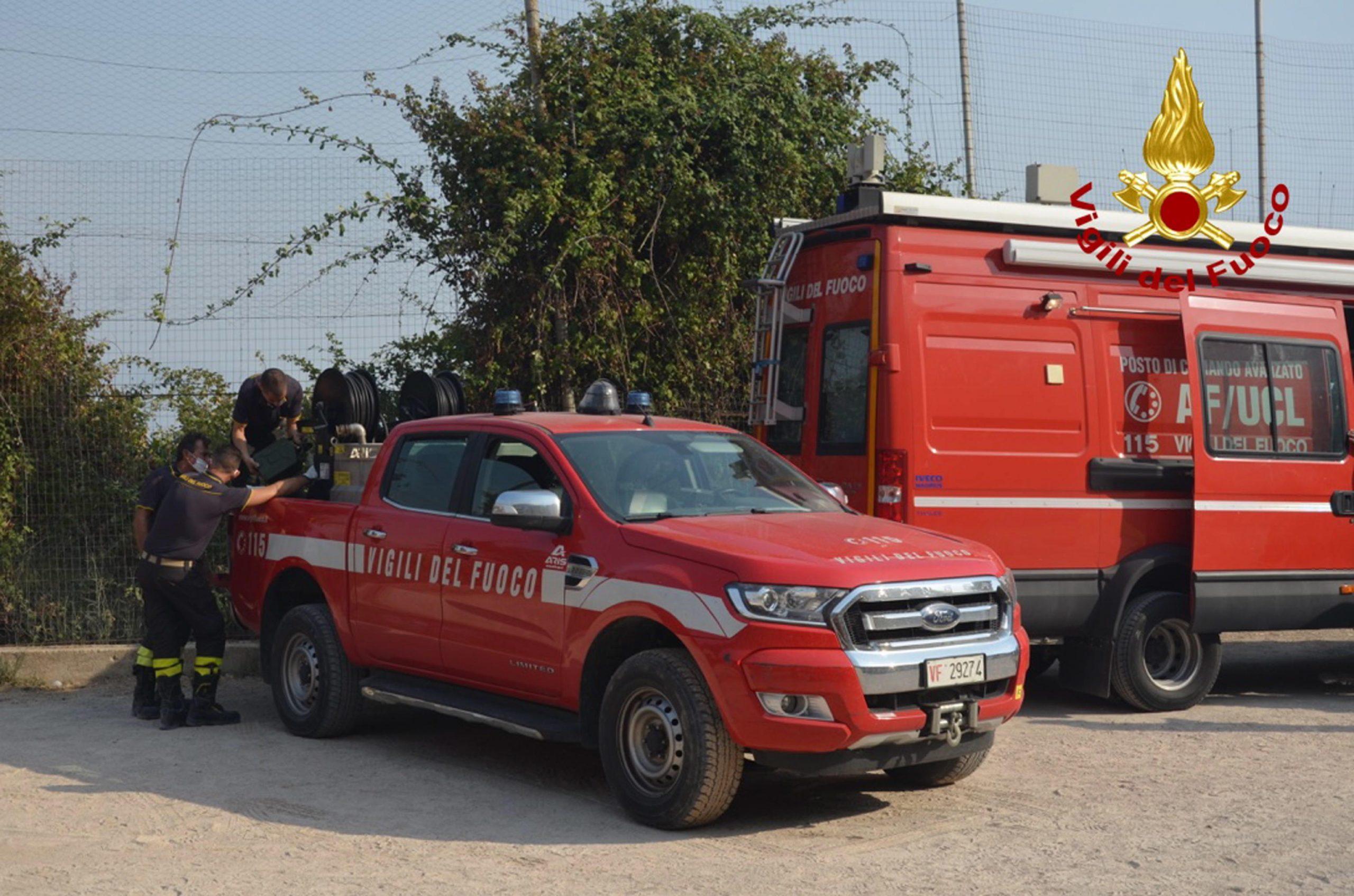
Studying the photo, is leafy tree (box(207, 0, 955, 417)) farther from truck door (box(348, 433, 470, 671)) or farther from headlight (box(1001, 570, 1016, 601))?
headlight (box(1001, 570, 1016, 601))

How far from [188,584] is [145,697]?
827mm

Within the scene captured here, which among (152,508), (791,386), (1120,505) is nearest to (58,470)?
(152,508)

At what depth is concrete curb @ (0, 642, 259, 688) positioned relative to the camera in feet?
34.2

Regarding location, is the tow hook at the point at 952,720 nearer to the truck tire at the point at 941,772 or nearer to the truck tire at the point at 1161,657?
the truck tire at the point at 941,772

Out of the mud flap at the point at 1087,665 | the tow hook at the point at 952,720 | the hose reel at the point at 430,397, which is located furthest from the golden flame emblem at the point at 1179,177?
the hose reel at the point at 430,397

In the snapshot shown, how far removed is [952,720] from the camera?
6227mm

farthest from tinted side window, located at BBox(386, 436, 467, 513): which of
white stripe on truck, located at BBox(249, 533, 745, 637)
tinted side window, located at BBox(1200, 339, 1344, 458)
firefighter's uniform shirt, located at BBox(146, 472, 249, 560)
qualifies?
tinted side window, located at BBox(1200, 339, 1344, 458)

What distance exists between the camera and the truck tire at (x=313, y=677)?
830 centimetres

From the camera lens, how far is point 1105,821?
6.36m

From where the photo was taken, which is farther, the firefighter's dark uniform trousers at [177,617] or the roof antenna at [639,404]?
the firefighter's dark uniform trousers at [177,617]

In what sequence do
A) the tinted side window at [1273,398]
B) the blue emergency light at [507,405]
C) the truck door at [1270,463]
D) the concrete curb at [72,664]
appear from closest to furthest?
the blue emergency light at [507,405]
the truck door at [1270,463]
the tinted side window at [1273,398]
the concrete curb at [72,664]

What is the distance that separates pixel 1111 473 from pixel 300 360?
241 inches

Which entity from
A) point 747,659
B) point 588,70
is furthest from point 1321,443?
point 588,70

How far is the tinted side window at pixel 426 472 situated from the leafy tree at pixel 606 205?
3720mm
